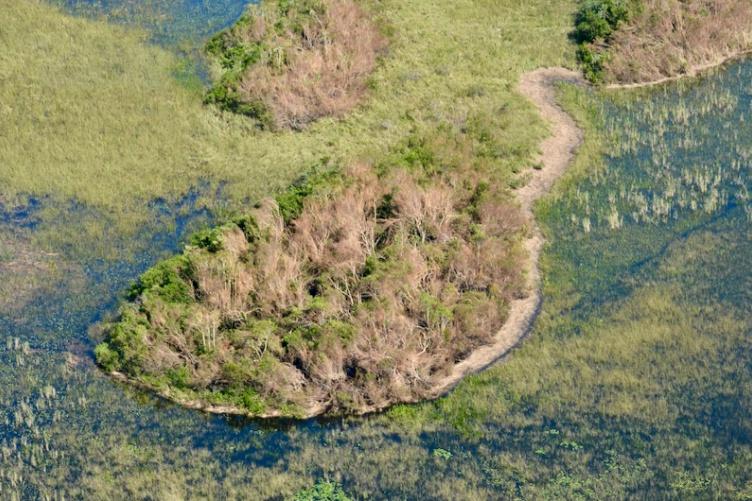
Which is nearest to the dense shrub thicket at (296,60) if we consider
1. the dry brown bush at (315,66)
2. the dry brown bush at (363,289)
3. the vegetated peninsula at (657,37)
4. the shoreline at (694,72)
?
the dry brown bush at (315,66)

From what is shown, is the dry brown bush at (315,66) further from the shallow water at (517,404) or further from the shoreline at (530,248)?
the shallow water at (517,404)

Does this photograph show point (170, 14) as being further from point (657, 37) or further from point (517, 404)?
point (517, 404)

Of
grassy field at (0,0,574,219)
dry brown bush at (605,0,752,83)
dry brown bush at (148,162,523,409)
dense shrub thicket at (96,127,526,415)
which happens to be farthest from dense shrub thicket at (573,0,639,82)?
dry brown bush at (148,162,523,409)

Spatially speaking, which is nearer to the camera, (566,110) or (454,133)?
(454,133)

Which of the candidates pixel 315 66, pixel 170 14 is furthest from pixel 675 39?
pixel 170 14

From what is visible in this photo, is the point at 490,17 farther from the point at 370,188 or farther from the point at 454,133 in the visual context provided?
the point at 370,188

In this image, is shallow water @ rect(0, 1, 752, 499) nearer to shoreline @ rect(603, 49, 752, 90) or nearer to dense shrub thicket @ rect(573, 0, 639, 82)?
shoreline @ rect(603, 49, 752, 90)

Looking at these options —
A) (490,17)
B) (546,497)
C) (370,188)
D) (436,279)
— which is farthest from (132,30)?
(546,497)
